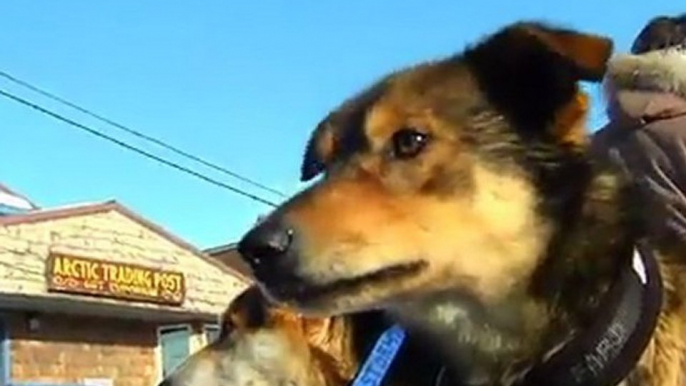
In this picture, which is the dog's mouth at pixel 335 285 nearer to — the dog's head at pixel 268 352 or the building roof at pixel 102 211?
the dog's head at pixel 268 352

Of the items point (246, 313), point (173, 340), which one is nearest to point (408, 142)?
point (246, 313)

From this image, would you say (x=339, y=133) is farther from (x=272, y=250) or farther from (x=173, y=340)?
(x=173, y=340)

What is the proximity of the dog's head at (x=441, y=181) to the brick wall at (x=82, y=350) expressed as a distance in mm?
13644

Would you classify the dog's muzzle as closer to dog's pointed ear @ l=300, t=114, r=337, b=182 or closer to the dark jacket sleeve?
dog's pointed ear @ l=300, t=114, r=337, b=182

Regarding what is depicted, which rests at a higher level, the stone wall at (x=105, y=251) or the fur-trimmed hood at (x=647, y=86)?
the stone wall at (x=105, y=251)

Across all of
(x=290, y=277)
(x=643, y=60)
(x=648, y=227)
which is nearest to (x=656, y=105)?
(x=643, y=60)

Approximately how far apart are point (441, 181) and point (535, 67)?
28cm

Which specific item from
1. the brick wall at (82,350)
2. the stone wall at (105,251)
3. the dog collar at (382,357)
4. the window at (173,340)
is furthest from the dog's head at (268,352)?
the window at (173,340)

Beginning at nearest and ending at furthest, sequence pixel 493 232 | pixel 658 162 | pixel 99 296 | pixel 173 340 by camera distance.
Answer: pixel 493 232 < pixel 658 162 < pixel 99 296 < pixel 173 340

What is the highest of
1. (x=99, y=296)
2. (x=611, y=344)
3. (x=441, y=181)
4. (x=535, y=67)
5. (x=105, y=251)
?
(x=105, y=251)

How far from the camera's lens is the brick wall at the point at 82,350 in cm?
1611

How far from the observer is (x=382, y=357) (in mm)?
2619

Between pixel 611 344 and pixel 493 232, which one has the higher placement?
Result: pixel 493 232

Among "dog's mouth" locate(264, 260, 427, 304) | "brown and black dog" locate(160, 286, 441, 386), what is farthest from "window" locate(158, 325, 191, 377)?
"dog's mouth" locate(264, 260, 427, 304)
